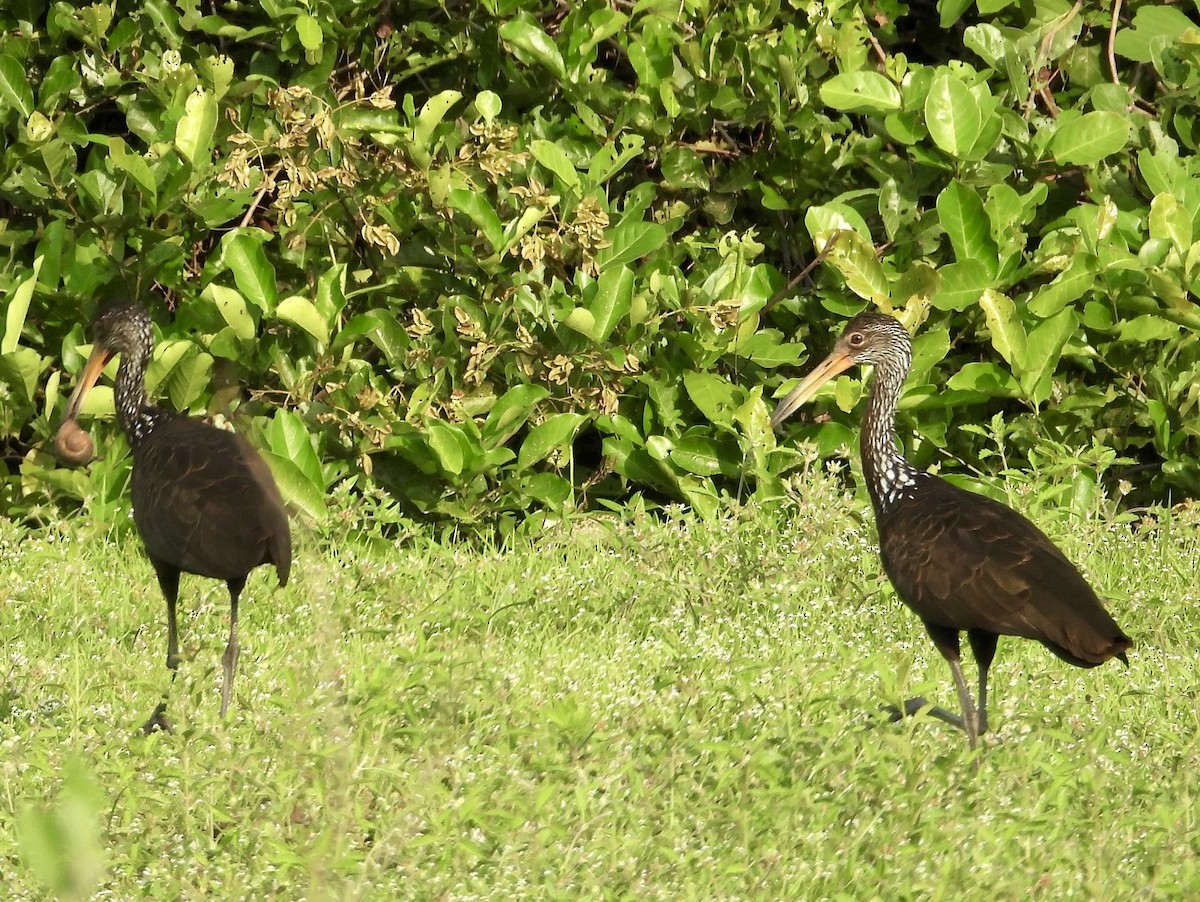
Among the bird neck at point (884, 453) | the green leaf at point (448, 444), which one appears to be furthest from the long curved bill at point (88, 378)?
the bird neck at point (884, 453)

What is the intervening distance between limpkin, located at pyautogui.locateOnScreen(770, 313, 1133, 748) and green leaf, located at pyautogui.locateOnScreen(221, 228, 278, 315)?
253 cm

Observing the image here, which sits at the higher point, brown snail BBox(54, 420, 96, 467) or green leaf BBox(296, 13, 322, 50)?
green leaf BBox(296, 13, 322, 50)

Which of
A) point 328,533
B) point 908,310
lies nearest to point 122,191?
point 328,533

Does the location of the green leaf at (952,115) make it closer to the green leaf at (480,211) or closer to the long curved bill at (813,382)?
the long curved bill at (813,382)

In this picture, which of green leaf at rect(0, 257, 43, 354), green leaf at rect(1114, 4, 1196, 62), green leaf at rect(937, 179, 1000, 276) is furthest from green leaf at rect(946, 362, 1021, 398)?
green leaf at rect(0, 257, 43, 354)

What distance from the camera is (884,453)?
5.39m

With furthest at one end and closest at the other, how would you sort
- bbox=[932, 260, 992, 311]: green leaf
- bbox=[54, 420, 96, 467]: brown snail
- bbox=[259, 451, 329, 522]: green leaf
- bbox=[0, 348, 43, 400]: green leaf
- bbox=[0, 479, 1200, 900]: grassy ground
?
bbox=[932, 260, 992, 311]: green leaf < bbox=[0, 348, 43, 400]: green leaf < bbox=[54, 420, 96, 467]: brown snail < bbox=[259, 451, 329, 522]: green leaf < bbox=[0, 479, 1200, 900]: grassy ground

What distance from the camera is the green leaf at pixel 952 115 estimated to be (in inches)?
251

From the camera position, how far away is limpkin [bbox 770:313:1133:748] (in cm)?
431

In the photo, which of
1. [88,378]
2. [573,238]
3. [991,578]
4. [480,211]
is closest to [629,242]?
[573,238]

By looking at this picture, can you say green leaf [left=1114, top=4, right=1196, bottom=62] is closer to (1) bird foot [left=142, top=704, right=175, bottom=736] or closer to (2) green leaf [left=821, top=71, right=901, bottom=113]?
(2) green leaf [left=821, top=71, right=901, bottom=113]

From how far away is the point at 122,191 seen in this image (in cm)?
657

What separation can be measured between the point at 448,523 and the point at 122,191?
190 centimetres

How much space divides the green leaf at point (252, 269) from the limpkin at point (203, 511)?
103cm
